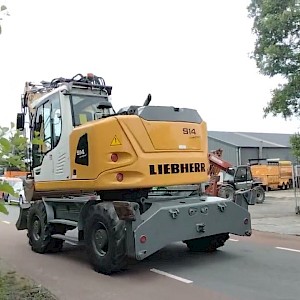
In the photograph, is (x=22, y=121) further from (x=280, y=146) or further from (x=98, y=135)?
(x=280, y=146)

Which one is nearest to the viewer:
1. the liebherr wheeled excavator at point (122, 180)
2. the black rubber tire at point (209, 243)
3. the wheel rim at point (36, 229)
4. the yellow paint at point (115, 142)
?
the liebherr wheeled excavator at point (122, 180)

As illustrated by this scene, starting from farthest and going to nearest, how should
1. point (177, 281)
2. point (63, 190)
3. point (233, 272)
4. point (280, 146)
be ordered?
point (280, 146) < point (63, 190) < point (233, 272) < point (177, 281)

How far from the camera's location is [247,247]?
32.6 feet

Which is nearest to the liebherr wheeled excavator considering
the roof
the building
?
the building

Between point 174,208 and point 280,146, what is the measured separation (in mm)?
43330

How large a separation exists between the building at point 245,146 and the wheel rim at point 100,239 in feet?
123

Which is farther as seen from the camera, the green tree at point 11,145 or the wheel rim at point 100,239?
the wheel rim at point 100,239

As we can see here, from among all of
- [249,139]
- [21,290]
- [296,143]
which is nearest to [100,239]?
[21,290]

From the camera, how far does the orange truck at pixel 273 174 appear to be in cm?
3487

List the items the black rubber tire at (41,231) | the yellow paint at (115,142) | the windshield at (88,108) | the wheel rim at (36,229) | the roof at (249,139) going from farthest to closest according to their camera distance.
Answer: the roof at (249,139) → the wheel rim at (36,229) → the black rubber tire at (41,231) → the windshield at (88,108) → the yellow paint at (115,142)

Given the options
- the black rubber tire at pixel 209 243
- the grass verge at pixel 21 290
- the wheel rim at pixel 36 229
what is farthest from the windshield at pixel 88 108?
the black rubber tire at pixel 209 243

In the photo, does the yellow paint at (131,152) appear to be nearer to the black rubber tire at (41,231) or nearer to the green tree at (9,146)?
the black rubber tire at (41,231)

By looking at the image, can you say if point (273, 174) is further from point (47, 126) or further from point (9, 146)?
point (9, 146)

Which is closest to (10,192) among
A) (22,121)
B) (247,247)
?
(22,121)
